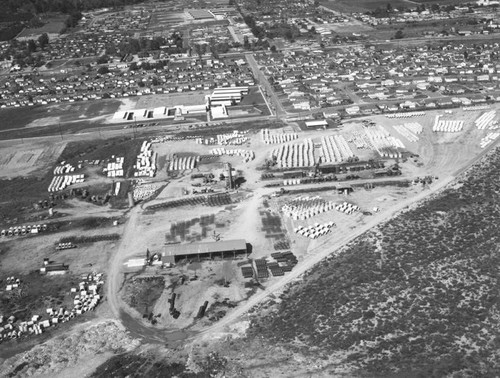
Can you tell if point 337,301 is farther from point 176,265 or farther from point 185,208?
point 185,208

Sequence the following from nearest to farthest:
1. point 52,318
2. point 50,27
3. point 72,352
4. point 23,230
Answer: point 72,352, point 52,318, point 23,230, point 50,27

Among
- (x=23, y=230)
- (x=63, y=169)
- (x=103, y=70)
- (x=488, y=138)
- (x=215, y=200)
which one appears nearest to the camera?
(x=23, y=230)

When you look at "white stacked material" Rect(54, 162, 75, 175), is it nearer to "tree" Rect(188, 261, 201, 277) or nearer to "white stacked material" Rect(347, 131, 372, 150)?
"tree" Rect(188, 261, 201, 277)

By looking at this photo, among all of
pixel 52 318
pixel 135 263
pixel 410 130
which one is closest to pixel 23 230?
pixel 135 263

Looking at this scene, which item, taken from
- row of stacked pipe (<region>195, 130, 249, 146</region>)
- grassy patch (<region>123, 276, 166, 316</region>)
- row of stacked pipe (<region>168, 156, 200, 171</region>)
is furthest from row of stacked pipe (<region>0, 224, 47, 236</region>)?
row of stacked pipe (<region>195, 130, 249, 146</region>)

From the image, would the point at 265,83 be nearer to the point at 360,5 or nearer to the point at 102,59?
the point at 102,59

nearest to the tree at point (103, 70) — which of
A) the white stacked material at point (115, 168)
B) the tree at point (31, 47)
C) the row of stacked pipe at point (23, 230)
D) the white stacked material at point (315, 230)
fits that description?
the tree at point (31, 47)
